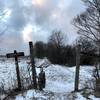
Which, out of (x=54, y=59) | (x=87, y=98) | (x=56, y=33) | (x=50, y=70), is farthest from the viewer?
(x=56, y=33)

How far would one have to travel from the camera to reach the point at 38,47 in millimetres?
74000

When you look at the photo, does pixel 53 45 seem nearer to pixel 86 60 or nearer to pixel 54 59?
pixel 54 59

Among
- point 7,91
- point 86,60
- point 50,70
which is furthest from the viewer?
point 86,60

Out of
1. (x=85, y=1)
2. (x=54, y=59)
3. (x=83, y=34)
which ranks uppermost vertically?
(x=85, y=1)

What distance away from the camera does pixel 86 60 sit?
180 ft

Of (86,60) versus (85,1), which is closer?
(85,1)

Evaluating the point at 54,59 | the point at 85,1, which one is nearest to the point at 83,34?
the point at 85,1

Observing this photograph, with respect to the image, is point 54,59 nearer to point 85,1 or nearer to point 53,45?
point 53,45

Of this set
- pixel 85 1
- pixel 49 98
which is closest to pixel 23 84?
pixel 49 98

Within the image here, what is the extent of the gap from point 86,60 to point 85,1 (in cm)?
1570

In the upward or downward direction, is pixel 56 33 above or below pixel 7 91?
above

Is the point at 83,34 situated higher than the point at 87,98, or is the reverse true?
the point at 83,34

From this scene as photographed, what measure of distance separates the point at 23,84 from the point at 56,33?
70.8 m

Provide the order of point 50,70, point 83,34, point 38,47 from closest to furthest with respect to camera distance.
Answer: point 50,70 < point 83,34 < point 38,47
